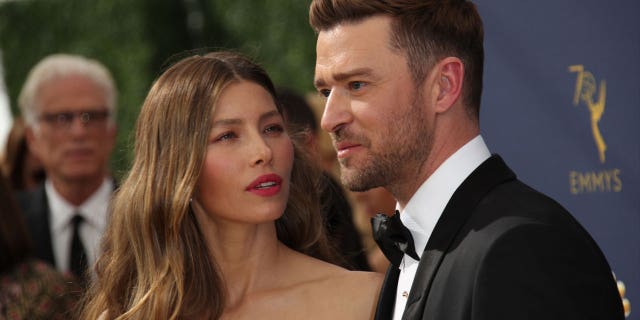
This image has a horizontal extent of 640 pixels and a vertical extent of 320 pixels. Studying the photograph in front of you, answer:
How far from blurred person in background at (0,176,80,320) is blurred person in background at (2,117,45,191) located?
6.85 feet

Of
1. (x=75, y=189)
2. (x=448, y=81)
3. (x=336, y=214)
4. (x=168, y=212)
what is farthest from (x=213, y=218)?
(x=75, y=189)

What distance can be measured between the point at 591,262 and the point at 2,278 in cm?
244

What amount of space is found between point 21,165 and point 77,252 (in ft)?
4.74

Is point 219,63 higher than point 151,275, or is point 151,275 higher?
point 219,63

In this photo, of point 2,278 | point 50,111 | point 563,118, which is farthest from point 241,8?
point 563,118

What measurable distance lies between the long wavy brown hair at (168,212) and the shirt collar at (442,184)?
0.86 metres

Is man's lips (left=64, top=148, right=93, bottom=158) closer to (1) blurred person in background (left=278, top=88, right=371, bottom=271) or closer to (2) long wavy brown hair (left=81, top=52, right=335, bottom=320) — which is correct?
(1) blurred person in background (left=278, top=88, right=371, bottom=271)

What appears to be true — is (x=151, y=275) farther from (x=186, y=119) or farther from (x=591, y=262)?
(x=591, y=262)

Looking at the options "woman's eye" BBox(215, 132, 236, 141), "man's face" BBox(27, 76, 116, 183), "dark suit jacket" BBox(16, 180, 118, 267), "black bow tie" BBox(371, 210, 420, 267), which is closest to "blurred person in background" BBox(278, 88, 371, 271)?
"woman's eye" BBox(215, 132, 236, 141)

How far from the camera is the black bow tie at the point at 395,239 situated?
90.8 inches

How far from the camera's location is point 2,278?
3.49 m

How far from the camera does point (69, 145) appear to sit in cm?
472

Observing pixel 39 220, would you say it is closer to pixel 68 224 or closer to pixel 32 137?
pixel 68 224

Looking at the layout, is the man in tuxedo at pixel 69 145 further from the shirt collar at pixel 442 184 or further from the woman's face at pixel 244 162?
the shirt collar at pixel 442 184
